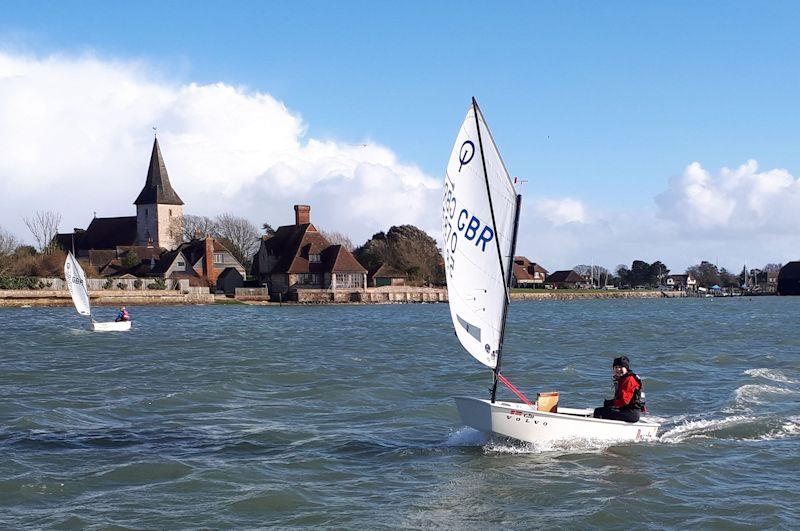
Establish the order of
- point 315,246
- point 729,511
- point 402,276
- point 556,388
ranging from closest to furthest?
point 729,511, point 556,388, point 315,246, point 402,276

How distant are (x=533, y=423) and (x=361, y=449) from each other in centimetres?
296

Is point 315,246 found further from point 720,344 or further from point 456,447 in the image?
point 456,447

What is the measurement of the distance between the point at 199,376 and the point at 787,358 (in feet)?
64.9

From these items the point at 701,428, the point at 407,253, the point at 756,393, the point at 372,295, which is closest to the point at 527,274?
the point at 407,253

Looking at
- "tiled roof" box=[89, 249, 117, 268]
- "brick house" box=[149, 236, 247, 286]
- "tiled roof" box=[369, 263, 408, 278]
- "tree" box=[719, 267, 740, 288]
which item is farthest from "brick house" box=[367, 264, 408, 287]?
"tree" box=[719, 267, 740, 288]

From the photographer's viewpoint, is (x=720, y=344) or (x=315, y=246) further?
(x=315, y=246)

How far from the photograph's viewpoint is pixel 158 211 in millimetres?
107500

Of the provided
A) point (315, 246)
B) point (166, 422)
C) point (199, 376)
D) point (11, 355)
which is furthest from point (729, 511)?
point (315, 246)

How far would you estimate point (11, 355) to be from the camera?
28.8m

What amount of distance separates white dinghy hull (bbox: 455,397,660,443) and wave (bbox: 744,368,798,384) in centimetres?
1171

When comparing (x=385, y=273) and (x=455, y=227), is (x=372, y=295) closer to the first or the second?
(x=385, y=273)

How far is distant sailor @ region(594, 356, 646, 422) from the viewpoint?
1329 cm

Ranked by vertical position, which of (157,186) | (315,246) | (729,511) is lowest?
(729,511)

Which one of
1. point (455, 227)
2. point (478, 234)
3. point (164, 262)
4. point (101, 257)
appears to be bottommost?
point (478, 234)
